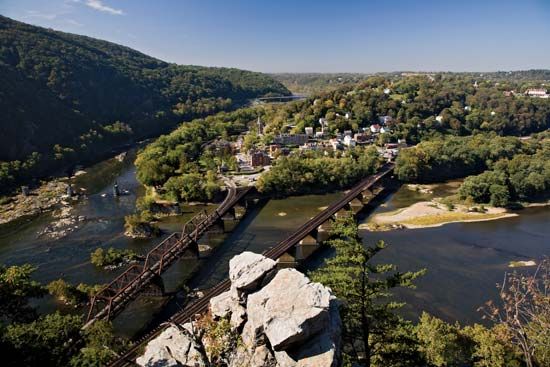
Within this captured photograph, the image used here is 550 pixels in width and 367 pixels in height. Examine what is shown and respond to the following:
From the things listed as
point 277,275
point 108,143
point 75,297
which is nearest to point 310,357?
point 277,275

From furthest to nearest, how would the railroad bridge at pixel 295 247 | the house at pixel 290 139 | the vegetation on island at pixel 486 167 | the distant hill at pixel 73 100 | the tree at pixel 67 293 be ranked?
the house at pixel 290 139
the distant hill at pixel 73 100
the vegetation on island at pixel 486 167
the tree at pixel 67 293
the railroad bridge at pixel 295 247

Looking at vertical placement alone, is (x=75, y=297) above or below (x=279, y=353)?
below

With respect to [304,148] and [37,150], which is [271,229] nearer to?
[304,148]

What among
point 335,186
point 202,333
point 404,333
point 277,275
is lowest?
point 335,186

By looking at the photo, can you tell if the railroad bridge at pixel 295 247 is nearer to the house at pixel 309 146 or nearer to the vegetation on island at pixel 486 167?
the vegetation on island at pixel 486 167

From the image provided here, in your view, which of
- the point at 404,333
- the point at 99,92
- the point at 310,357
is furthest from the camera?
the point at 99,92

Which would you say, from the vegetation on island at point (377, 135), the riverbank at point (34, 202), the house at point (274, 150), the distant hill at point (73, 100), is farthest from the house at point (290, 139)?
the riverbank at point (34, 202)

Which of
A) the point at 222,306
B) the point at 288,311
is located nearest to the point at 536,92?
the point at 288,311
